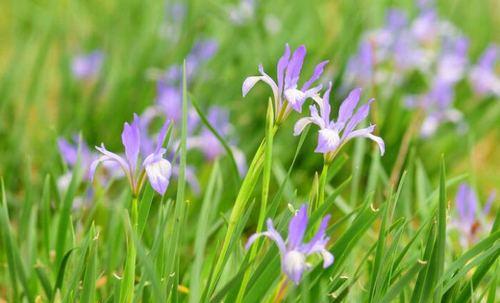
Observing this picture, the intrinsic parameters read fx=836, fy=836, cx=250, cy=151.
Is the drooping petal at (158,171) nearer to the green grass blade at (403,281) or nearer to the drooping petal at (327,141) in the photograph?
the drooping petal at (327,141)

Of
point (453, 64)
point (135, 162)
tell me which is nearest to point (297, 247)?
point (135, 162)

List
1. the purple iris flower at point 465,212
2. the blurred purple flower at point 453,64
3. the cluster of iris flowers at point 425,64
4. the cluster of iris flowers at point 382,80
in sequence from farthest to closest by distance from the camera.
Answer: the blurred purple flower at point 453,64 < the cluster of iris flowers at point 425,64 < the cluster of iris flowers at point 382,80 < the purple iris flower at point 465,212

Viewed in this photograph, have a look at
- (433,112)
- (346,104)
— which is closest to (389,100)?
(433,112)

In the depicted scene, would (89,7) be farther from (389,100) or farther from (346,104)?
(346,104)

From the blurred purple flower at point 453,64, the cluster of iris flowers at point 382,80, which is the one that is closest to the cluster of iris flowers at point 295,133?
the cluster of iris flowers at point 382,80

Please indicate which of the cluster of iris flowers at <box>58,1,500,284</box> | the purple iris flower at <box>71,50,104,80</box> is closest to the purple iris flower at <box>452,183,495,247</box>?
the cluster of iris flowers at <box>58,1,500,284</box>

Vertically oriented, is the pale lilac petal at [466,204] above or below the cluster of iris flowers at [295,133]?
below

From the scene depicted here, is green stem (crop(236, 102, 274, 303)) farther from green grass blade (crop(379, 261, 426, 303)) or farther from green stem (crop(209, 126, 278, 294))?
green grass blade (crop(379, 261, 426, 303))
